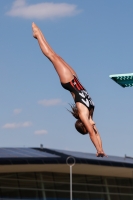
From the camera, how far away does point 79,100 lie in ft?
80.3

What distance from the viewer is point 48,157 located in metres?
39.4

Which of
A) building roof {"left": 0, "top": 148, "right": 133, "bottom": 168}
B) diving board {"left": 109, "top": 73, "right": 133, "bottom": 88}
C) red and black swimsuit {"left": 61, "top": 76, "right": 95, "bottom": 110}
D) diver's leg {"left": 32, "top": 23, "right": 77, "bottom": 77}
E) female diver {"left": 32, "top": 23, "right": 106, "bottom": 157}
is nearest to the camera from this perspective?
female diver {"left": 32, "top": 23, "right": 106, "bottom": 157}

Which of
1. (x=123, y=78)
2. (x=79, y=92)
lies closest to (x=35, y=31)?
(x=79, y=92)

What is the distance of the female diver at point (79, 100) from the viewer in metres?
24.2

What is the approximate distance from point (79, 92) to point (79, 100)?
0.97 ft

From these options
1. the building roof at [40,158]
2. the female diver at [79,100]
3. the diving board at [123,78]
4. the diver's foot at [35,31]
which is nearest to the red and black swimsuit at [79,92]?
the female diver at [79,100]

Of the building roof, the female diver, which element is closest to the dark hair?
the female diver

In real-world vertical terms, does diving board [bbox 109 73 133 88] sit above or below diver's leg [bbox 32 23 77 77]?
above

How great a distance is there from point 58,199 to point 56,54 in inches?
788

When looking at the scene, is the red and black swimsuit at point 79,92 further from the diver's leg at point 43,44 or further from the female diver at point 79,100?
the diver's leg at point 43,44

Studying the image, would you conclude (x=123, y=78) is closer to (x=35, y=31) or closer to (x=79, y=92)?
(x=35, y=31)

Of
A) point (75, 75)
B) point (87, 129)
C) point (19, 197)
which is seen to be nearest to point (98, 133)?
point (87, 129)

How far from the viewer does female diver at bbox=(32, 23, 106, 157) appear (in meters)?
24.2

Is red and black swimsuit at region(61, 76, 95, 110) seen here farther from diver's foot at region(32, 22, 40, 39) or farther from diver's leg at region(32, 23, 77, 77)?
diver's foot at region(32, 22, 40, 39)
